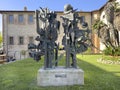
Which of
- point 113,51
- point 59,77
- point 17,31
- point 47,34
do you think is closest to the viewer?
point 59,77

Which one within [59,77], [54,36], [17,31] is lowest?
[59,77]

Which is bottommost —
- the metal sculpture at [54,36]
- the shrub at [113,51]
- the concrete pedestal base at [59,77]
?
the concrete pedestal base at [59,77]

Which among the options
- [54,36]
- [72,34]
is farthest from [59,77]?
[72,34]

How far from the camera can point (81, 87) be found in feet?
21.8

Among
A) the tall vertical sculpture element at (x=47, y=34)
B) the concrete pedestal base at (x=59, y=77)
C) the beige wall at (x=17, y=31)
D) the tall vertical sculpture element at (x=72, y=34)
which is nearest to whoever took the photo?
the concrete pedestal base at (x=59, y=77)

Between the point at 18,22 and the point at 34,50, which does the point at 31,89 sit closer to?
the point at 34,50

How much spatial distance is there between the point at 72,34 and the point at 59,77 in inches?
62.5

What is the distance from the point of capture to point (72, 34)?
7336mm

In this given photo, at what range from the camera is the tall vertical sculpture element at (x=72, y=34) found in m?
7.34

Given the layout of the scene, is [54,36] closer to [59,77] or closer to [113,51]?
[59,77]

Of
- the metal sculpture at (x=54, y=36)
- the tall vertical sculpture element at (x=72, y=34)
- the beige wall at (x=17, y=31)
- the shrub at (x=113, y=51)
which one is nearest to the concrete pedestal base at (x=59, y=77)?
the metal sculpture at (x=54, y=36)

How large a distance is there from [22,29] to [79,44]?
2405cm

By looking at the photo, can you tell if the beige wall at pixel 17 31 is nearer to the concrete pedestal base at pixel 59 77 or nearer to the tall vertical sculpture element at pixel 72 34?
the tall vertical sculpture element at pixel 72 34

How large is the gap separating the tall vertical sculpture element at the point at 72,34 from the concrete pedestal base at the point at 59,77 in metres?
0.49
